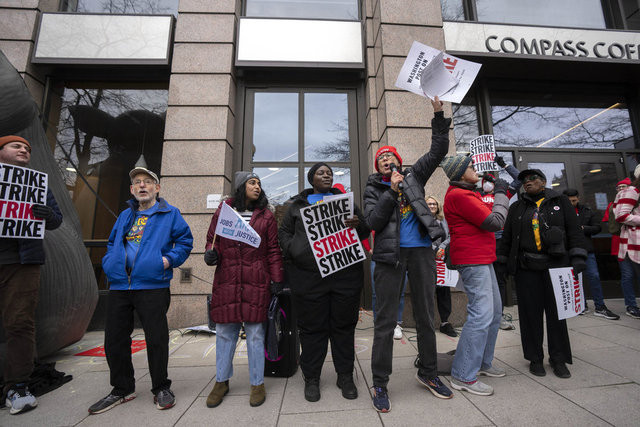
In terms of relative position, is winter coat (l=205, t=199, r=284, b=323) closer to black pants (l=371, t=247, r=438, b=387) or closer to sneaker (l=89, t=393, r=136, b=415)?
black pants (l=371, t=247, r=438, b=387)

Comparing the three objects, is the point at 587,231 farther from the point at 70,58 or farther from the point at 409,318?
the point at 70,58

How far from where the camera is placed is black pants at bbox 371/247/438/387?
99.7 inches

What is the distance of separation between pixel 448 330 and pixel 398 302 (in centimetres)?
246

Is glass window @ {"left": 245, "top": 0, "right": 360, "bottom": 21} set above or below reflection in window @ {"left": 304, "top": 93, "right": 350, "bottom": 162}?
above

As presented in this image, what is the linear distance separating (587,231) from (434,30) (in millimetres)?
4878

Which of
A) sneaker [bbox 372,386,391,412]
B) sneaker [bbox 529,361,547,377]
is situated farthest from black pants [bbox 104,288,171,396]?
sneaker [bbox 529,361,547,377]

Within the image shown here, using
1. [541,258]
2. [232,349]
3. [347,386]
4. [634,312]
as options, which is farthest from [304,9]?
[634,312]

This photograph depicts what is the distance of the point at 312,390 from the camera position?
261 centimetres

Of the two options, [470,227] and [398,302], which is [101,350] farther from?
[470,227]

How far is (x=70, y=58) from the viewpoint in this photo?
5898 mm

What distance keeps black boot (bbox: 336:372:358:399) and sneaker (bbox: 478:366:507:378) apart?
144cm

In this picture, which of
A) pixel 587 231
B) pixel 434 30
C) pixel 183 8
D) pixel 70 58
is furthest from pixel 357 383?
pixel 70 58

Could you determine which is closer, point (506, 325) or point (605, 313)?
point (506, 325)

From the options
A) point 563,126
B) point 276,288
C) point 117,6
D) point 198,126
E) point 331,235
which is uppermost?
point 117,6
